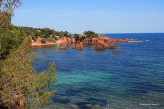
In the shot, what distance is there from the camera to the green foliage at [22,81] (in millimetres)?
21234

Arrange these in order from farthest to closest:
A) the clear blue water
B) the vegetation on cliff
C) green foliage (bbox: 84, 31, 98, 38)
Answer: green foliage (bbox: 84, 31, 98, 38) → the clear blue water → the vegetation on cliff

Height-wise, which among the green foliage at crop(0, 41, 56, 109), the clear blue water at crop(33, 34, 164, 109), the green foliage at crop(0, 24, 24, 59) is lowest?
the clear blue water at crop(33, 34, 164, 109)

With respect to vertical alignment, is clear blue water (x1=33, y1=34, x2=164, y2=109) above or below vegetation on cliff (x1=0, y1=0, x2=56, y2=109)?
below

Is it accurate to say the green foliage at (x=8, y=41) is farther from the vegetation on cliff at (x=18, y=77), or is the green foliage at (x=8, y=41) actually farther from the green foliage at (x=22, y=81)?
the green foliage at (x=22, y=81)

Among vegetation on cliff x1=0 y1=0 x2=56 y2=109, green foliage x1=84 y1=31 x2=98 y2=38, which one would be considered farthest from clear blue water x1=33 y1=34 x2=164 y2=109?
green foliage x1=84 y1=31 x2=98 y2=38

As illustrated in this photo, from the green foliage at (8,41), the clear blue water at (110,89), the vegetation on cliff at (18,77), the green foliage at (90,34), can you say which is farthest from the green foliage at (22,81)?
the green foliage at (90,34)

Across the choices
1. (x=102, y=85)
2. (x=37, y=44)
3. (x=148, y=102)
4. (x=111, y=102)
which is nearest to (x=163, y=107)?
(x=148, y=102)

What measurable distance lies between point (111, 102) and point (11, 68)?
18650 mm

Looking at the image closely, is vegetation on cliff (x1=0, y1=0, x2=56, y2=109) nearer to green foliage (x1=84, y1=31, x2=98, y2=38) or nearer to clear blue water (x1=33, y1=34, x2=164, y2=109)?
clear blue water (x1=33, y1=34, x2=164, y2=109)

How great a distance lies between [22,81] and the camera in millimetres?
21594

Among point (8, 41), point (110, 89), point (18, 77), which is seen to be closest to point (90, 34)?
point (110, 89)

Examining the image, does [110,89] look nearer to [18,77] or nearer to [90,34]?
[18,77]

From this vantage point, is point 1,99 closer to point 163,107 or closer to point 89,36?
A: point 163,107

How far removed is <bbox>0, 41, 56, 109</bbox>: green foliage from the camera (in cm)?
2123
